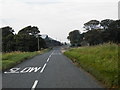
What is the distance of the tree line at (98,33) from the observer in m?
81.9

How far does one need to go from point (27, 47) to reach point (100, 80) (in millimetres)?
77784

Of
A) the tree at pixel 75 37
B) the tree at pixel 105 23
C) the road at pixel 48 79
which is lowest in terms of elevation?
the road at pixel 48 79

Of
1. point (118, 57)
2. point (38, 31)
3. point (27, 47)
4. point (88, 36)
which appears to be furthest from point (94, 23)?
point (118, 57)

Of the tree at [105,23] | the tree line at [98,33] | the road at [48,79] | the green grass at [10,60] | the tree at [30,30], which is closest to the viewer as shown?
the road at [48,79]

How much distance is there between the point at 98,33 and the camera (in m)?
99.7

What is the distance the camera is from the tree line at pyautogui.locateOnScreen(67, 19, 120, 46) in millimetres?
81950

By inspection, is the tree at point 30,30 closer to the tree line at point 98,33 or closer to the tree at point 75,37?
the tree line at point 98,33

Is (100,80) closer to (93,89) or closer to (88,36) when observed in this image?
(93,89)

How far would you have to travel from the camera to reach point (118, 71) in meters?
12.3

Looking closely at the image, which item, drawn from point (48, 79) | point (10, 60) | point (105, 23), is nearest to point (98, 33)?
point (105, 23)

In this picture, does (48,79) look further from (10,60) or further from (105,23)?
(105,23)

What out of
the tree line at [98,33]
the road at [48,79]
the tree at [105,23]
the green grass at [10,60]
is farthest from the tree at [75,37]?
the road at [48,79]

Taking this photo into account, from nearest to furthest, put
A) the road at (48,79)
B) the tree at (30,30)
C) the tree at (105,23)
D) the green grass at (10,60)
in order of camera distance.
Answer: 1. the road at (48,79)
2. the green grass at (10,60)
3. the tree at (30,30)
4. the tree at (105,23)

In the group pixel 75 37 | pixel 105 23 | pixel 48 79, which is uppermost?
pixel 105 23
